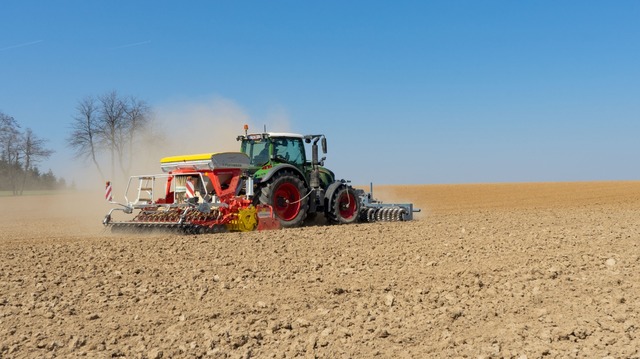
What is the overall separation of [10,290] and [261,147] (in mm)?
7973

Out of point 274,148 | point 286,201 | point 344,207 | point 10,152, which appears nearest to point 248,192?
point 286,201

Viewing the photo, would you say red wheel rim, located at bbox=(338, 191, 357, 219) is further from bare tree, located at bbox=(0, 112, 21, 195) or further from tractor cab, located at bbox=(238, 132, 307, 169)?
bare tree, located at bbox=(0, 112, 21, 195)

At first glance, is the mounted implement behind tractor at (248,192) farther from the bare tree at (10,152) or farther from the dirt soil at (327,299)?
the bare tree at (10,152)

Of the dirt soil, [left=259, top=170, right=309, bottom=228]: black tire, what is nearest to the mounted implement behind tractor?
[left=259, top=170, right=309, bottom=228]: black tire

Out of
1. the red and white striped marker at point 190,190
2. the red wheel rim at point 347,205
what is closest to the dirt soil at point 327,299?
the red and white striped marker at point 190,190

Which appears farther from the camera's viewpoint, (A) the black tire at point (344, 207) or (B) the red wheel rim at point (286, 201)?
(A) the black tire at point (344, 207)

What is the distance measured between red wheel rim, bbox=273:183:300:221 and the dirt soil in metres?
3.57

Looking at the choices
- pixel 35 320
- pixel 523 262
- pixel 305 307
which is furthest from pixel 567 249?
pixel 35 320

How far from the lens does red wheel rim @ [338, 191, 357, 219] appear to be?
14969 mm

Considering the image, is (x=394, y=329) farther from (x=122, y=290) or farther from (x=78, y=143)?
(x=78, y=143)

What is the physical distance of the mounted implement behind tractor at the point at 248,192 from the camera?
1236 centimetres

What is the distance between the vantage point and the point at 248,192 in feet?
41.9

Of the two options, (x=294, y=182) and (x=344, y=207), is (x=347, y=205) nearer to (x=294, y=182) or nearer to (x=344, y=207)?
(x=344, y=207)

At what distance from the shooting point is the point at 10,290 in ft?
22.2
